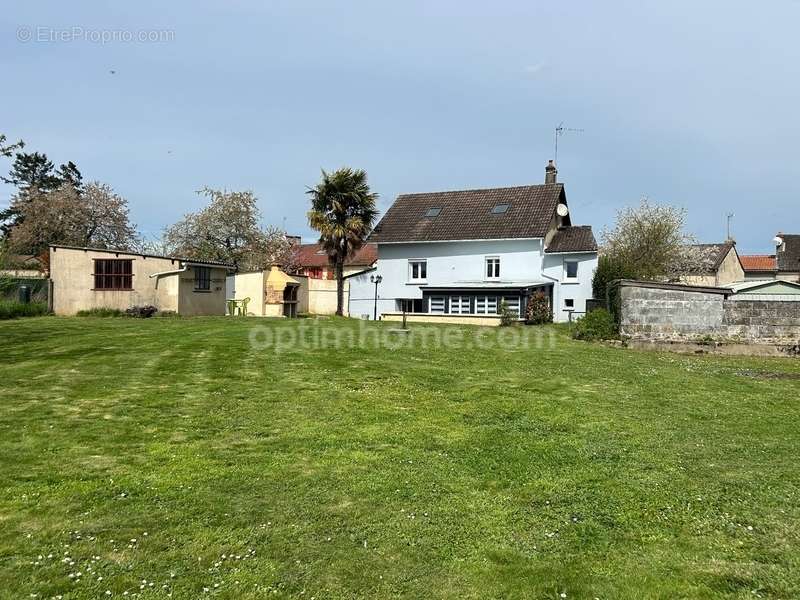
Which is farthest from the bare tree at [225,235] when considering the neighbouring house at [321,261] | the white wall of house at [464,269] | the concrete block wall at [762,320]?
the concrete block wall at [762,320]

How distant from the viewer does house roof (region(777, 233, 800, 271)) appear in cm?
5224

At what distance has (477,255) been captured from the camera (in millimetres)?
34406

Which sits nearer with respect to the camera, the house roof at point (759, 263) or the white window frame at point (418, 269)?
the white window frame at point (418, 269)

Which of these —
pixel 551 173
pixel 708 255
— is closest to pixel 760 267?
pixel 708 255

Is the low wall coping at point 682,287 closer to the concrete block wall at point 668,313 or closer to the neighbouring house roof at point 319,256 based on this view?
the concrete block wall at point 668,313

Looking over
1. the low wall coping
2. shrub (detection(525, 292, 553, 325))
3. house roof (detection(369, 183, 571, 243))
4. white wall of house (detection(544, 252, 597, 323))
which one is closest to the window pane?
white wall of house (detection(544, 252, 597, 323))

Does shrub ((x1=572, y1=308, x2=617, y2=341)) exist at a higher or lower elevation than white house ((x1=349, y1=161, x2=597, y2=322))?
lower

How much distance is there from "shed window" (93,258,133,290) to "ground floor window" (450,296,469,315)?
16.8 m

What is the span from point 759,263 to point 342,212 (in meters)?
45.2

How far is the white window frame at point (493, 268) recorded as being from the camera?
34.0 m

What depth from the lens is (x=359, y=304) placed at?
37.0m

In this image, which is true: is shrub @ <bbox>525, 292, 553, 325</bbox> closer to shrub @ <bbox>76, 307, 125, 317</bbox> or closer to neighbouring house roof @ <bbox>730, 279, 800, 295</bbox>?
neighbouring house roof @ <bbox>730, 279, 800, 295</bbox>

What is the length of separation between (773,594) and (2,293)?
29386 mm

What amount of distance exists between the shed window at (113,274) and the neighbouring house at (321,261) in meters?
22.6
